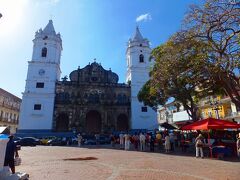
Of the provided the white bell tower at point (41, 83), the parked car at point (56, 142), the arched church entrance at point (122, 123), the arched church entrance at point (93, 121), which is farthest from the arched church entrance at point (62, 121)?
the parked car at point (56, 142)

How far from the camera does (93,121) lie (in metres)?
40.7

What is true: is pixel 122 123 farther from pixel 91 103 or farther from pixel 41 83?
pixel 41 83

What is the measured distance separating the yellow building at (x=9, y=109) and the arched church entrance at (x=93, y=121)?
1438cm

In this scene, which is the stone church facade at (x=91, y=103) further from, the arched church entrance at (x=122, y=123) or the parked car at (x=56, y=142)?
the parked car at (x=56, y=142)

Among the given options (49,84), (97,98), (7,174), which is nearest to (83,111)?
(97,98)

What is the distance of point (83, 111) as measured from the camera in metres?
38.8

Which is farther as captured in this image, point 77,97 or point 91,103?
point 77,97

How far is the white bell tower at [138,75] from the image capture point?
1558 inches

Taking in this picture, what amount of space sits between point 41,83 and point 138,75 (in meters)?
18.2

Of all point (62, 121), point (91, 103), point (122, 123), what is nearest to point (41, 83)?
point (62, 121)

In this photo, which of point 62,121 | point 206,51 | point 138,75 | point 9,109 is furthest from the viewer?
point 9,109


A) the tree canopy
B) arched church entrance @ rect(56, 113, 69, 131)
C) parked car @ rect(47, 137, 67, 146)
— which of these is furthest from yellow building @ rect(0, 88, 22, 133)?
the tree canopy

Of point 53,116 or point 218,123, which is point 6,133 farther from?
point 53,116

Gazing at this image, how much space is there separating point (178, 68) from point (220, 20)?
11.8ft
